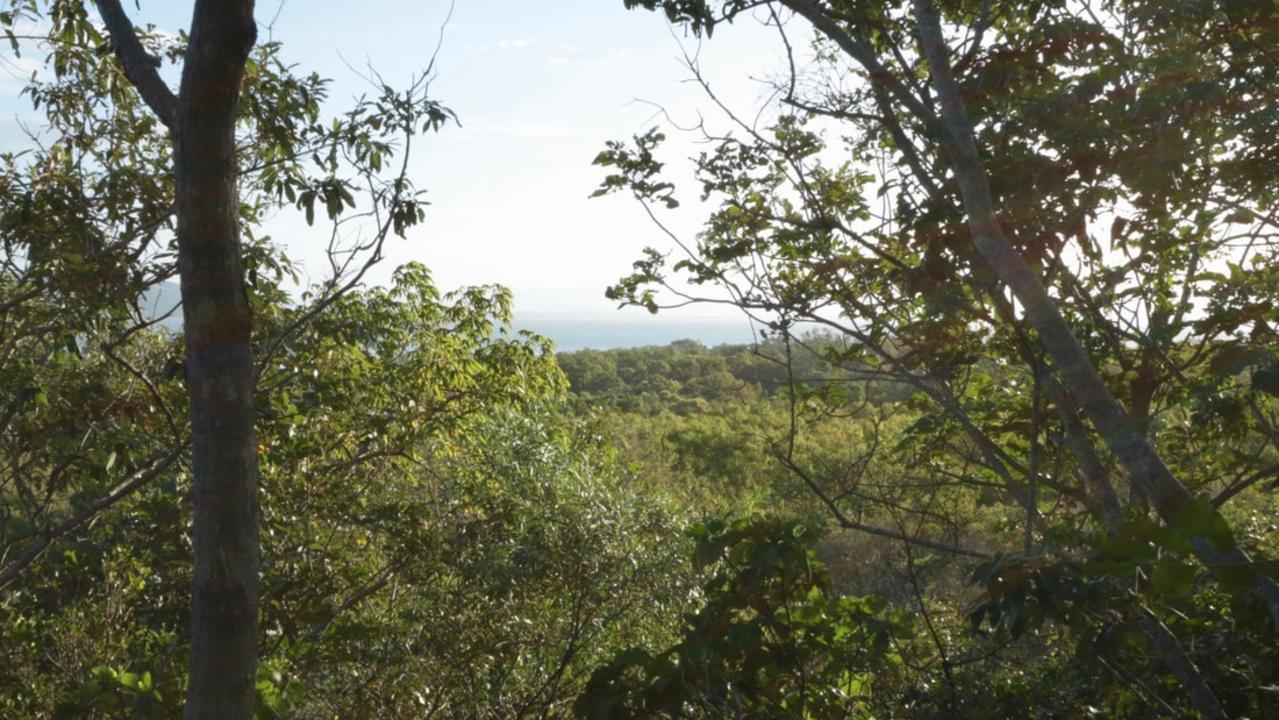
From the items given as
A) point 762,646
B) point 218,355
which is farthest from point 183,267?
point 762,646

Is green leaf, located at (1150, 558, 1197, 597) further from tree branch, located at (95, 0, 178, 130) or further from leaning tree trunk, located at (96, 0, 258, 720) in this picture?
tree branch, located at (95, 0, 178, 130)

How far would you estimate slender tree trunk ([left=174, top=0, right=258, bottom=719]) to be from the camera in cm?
214

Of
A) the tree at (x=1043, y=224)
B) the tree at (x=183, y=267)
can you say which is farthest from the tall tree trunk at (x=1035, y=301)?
the tree at (x=183, y=267)

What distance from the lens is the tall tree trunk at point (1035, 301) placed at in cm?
247

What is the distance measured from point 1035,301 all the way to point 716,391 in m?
2.15

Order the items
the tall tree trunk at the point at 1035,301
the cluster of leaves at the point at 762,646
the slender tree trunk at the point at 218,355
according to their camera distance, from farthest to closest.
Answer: the cluster of leaves at the point at 762,646, the tall tree trunk at the point at 1035,301, the slender tree trunk at the point at 218,355

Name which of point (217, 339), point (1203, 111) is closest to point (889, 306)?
point (1203, 111)

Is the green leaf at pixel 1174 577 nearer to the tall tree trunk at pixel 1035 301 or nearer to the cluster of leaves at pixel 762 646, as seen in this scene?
the tall tree trunk at pixel 1035 301

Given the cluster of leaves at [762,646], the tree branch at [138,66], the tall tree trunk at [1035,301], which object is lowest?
the cluster of leaves at [762,646]

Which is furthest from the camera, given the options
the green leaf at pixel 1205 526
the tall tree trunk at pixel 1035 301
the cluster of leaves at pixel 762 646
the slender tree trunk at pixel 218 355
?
the cluster of leaves at pixel 762 646

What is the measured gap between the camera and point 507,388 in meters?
6.57

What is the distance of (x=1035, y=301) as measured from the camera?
2723 millimetres

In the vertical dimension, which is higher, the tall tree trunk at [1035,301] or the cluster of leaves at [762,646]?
the tall tree trunk at [1035,301]

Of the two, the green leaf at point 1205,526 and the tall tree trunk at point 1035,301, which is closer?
the green leaf at point 1205,526
